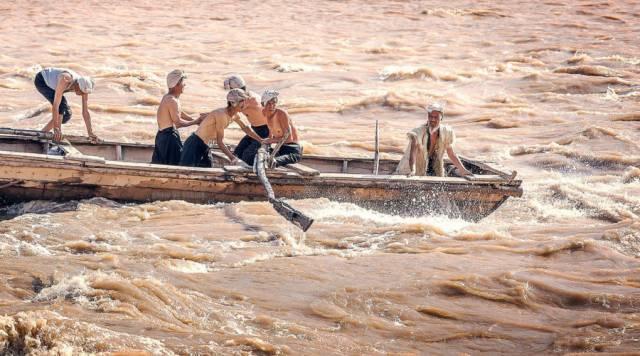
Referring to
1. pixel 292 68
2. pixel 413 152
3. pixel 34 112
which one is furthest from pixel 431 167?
pixel 292 68

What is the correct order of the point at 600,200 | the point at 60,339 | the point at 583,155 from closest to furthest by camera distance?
the point at 60,339 < the point at 600,200 < the point at 583,155

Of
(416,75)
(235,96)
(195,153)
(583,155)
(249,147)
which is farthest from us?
(416,75)

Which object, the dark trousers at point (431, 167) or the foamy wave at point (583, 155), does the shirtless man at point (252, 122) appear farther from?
the foamy wave at point (583, 155)

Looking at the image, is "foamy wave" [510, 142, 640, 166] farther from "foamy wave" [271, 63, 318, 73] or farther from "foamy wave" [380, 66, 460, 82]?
"foamy wave" [271, 63, 318, 73]

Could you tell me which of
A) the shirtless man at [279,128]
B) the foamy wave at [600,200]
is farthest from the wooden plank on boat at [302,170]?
the foamy wave at [600,200]

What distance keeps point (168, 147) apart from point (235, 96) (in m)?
1.10

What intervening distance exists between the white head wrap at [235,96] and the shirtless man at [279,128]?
1.12 feet

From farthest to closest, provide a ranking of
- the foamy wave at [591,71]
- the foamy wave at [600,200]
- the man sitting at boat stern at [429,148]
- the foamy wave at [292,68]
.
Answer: the foamy wave at [292,68] → the foamy wave at [591,71] → the foamy wave at [600,200] → the man sitting at boat stern at [429,148]

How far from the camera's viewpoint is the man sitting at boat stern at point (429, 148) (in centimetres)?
1059

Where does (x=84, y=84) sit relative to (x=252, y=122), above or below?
above

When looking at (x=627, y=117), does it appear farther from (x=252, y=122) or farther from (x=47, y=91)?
(x=47, y=91)

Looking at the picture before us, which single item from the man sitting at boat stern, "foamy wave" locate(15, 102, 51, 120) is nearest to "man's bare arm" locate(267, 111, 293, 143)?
the man sitting at boat stern

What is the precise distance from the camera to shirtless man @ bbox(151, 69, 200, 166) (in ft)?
34.8

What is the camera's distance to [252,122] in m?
11.3
